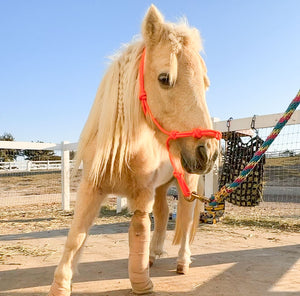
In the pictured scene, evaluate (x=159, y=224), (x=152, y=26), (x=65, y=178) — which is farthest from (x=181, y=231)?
(x=65, y=178)

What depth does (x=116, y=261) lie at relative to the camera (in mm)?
2865

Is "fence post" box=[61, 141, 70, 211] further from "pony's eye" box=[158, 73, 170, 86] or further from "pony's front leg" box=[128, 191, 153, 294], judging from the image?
"pony's eye" box=[158, 73, 170, 86]

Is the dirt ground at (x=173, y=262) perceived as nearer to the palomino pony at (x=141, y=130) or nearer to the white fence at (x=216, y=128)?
the palomino pony at (x=141, y=130)

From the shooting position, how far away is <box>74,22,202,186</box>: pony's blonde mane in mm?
1769

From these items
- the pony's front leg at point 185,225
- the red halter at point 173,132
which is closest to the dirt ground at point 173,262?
the pony's front leg at point 185,225

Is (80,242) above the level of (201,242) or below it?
above

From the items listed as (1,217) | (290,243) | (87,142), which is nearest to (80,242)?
(87,142)

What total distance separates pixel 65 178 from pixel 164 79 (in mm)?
6272

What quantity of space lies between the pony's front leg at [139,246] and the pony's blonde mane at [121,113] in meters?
0.31

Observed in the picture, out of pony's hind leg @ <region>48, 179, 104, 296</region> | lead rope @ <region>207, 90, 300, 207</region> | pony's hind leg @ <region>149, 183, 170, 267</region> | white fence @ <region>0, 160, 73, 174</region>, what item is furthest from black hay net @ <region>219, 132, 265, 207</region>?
white fence @ <region>0, 160, 73, 174</region>

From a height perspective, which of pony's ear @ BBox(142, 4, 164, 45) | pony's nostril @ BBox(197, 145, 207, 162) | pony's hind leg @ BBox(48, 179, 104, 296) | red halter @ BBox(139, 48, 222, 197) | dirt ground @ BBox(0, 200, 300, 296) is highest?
pony's ear @ BBox(142, 4, 164, 45)

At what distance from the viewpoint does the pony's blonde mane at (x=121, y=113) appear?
1.77 metres

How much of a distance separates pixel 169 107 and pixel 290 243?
2.94 m

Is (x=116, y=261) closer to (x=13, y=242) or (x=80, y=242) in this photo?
(x=80, y=242)
